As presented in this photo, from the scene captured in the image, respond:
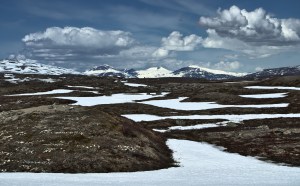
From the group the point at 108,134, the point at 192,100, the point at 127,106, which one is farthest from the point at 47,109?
the point at 192,100

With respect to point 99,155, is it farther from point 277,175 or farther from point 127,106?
point 127,106

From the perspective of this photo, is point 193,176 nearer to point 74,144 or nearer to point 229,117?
point 74,144

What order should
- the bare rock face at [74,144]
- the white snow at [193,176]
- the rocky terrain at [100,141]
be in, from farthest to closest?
the rocky terrain at [100,141], the bare rock face at [74,144], the white snow at [193,176]

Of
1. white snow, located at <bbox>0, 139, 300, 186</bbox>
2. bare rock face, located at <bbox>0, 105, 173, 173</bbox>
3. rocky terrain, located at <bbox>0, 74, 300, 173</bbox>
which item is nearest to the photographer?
white snow, located at <bbox>0, 139, 300, 186</bbox>

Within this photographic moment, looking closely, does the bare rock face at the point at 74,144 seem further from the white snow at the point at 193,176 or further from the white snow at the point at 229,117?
the white snow at the point at 229,117

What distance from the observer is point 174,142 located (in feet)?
188

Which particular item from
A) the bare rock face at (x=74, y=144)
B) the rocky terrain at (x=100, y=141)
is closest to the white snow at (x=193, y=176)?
the rocky terrain at (x=100, y=141)

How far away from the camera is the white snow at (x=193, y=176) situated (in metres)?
29.9

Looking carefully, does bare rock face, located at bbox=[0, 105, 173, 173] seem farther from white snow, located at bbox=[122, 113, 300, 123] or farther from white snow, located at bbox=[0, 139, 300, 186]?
white snow, located at bbox=[122, 113, 300, 123]

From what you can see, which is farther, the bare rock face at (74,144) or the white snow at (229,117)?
the white snow at (229,117)

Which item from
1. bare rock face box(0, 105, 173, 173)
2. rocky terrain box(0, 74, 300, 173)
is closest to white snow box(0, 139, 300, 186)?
rocky terrain box(0, 74, 300, 173)

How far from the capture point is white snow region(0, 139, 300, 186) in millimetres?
29859

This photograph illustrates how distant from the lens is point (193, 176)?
110 ft

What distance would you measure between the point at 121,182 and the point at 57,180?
15.6 feet
